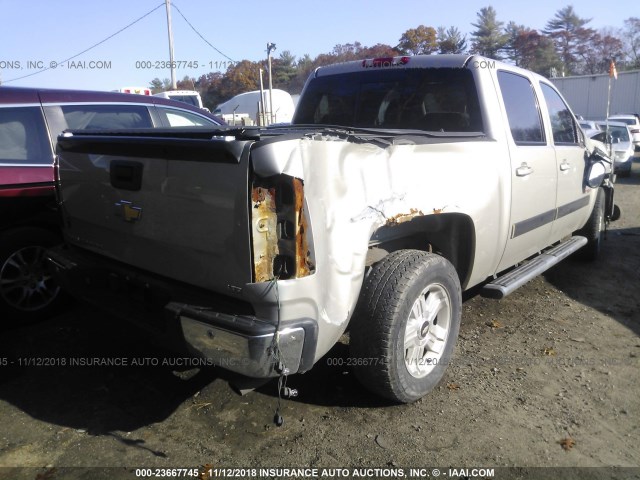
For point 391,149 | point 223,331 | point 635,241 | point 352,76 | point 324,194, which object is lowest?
point 635,241

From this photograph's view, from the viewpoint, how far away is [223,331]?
2266 millimetres

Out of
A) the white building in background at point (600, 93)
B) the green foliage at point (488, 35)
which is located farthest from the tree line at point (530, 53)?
the white building in background at point (600, 93)

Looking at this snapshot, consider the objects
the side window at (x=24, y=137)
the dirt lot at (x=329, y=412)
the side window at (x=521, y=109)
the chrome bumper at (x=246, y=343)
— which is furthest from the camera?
the side window at (x=24, y=137)

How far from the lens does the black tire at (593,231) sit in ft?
19.1

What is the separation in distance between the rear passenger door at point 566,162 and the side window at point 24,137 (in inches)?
167

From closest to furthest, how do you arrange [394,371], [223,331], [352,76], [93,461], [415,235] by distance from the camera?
[223,331]
[93,461]
[394,371]
[415,235]
[352,76]

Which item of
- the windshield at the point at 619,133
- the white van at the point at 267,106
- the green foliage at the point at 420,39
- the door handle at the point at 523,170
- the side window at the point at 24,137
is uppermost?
the green foliage at the point at 420,39

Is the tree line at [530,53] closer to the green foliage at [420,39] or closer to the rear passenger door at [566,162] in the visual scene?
the green foliage at [420,39]

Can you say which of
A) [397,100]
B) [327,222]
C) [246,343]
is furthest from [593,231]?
[246,343]

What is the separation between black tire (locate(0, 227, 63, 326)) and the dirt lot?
150 mm

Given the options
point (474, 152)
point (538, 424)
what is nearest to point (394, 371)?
point (538, 424)

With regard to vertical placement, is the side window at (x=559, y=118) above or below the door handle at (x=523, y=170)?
above

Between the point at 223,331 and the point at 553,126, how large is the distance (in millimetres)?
3665

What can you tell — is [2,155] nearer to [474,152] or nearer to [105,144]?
[105,144]
